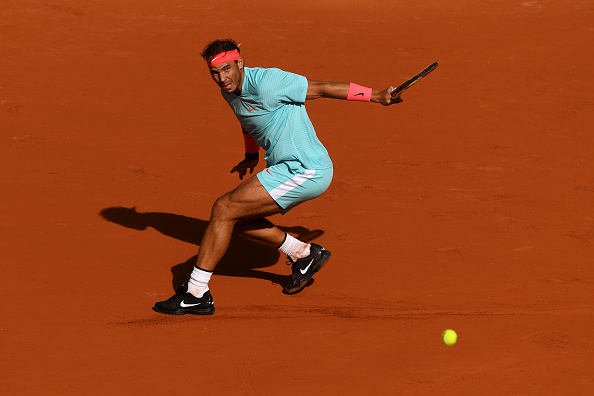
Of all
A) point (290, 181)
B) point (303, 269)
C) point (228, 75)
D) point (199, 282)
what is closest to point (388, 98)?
point (290, 181)

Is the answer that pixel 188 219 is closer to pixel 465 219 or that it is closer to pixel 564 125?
pixel 465 219

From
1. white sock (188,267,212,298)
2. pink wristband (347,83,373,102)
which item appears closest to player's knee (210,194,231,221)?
white sock (188,267,212,298)

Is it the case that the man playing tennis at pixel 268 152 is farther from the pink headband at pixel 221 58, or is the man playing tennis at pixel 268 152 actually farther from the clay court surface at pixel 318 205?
the clay court surface at pixel 318 205

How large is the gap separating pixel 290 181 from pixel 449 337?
5.40 feet

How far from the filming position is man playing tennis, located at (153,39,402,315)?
21.2 ft

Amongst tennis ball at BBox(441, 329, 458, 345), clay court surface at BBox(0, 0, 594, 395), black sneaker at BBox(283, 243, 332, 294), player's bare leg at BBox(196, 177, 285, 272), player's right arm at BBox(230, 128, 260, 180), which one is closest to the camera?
clay court surface at BBox(0, 0, 594, 395)

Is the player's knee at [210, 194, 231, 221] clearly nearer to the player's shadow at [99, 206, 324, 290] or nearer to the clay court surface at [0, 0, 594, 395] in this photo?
the clay court surface at [0, 0, 594, 395]

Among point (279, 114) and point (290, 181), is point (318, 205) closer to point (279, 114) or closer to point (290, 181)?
point (290, 181)

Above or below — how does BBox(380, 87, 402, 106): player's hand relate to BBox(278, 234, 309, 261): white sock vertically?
above

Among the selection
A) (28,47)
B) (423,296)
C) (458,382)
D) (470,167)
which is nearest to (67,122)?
(28,47)

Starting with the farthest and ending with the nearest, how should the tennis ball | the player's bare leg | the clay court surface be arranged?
the player's bare leg < the tennis ball < the clay court surface

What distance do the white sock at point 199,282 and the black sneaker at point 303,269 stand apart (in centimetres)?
72

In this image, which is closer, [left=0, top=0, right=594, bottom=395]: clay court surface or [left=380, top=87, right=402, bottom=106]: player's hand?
[left=0, top=0, right=594, bottom=395]: clay court surface

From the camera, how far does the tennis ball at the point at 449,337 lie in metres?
6.09
